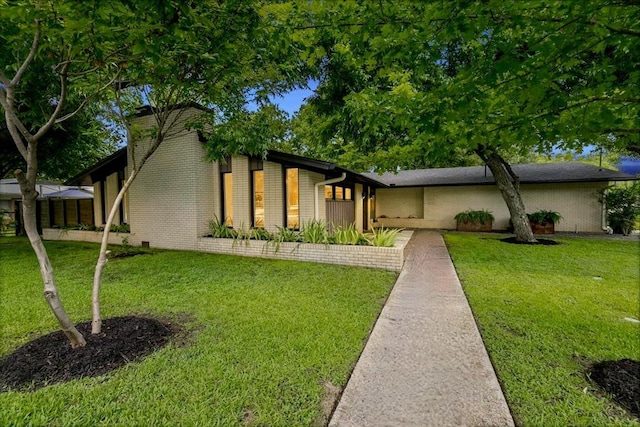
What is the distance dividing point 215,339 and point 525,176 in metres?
17.0

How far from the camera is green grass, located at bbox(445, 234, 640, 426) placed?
2354 mm

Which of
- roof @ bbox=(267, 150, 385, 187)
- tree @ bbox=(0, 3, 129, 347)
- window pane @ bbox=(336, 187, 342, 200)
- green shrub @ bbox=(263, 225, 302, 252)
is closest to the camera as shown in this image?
tree @ bbox=(0, 3, 129, 347)

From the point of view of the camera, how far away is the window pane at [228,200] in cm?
1016

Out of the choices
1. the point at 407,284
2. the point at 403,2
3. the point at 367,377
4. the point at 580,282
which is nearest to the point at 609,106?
the point at 403,2

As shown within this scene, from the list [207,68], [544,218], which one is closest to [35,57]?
[207,68]

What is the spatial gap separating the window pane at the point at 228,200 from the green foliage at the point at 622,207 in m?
16.5

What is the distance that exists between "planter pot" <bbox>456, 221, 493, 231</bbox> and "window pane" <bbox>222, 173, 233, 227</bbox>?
12039 millimetres

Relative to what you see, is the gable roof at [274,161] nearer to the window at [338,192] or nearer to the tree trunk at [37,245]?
the window at [338,192]

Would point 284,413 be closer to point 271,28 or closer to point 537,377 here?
point 537,377

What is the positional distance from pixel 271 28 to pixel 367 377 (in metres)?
3.61

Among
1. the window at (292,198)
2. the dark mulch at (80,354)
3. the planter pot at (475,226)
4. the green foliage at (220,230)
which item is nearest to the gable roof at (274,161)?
the window at (292,198)

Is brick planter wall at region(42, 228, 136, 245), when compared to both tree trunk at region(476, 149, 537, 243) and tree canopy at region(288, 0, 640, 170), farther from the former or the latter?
tree trunk at region(476, 149, 537, 243)

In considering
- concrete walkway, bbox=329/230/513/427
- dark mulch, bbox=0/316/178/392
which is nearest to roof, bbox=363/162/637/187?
concrete walkway, bbox=329/230/513/427

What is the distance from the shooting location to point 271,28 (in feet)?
10.2
